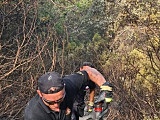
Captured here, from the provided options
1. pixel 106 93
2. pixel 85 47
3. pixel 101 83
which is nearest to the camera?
pixel 106 93

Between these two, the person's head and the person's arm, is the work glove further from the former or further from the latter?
the person's head

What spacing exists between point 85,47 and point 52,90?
12.3 m

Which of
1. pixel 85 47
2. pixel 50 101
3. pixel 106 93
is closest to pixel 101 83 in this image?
pixel 106 93

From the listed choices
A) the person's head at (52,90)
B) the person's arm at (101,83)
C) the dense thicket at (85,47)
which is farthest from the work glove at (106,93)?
the dense thicket at (85,47)

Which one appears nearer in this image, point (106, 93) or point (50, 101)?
point (50, 101)

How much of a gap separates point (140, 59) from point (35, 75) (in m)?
2.83

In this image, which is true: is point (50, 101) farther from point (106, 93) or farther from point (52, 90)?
point (106, 93)

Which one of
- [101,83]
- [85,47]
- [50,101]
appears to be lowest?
[85,47]

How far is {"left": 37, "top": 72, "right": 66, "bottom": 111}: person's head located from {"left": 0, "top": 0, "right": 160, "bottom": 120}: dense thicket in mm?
2792

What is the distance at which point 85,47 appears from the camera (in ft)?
48.3

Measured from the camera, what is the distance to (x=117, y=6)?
15359 millimetres

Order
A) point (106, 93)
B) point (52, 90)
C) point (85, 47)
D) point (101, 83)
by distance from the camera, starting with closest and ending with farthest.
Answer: point (52, 90)
point (106, 93)
point (101, 83)
point (85, 47)

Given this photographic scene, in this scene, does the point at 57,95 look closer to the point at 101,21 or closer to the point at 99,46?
the point at 99,46

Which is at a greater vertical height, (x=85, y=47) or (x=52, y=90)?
(x=52, y=90)
